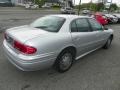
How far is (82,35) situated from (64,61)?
94cm

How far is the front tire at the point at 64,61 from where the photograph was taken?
3747 millimetres

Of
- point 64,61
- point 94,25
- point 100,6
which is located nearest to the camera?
point 64,61

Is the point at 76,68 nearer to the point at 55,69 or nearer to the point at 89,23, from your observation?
the point at 55,69

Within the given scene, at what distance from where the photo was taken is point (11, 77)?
368 cm

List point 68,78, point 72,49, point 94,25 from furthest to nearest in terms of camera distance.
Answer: point 94,25, point 72,49, point 68,78

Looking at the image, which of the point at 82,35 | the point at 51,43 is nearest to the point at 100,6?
the point at 82,35

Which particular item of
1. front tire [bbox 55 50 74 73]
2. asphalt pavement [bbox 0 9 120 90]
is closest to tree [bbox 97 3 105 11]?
asphalt pavement [bbox 0 9 120 90]

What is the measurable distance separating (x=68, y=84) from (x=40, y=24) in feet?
6.16

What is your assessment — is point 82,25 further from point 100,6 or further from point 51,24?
point 100,6

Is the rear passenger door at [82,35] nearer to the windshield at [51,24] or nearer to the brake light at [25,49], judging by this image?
the windshield at [51,24]

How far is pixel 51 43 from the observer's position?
3.33 metres

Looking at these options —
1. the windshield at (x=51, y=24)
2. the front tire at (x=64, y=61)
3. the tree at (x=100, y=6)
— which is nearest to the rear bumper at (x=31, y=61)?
the front tire at (x=64, y=61)

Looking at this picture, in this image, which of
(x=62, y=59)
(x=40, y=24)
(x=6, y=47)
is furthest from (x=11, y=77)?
(x=40, y=24)

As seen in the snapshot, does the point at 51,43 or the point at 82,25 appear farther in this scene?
the point at 82,25
